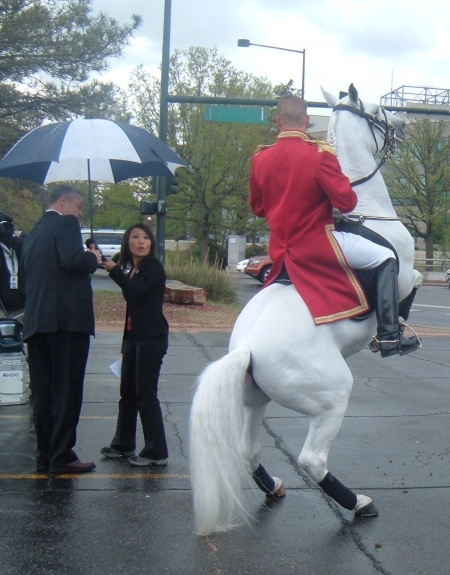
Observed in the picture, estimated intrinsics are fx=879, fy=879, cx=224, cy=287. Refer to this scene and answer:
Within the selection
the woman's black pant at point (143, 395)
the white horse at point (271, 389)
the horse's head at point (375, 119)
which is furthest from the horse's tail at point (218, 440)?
the horse's head at point (375, 119)

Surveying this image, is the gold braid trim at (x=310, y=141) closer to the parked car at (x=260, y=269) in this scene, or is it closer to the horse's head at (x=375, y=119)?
the horse's head at (x=375, y=119)

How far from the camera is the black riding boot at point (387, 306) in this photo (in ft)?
15.9

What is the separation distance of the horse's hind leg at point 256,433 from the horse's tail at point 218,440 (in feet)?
0.93

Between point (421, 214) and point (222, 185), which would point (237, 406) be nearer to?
point (222, 185)

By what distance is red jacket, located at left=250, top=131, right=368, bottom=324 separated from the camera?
474cm

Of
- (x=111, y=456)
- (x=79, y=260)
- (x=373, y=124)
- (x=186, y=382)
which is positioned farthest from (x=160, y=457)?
(x=186, y=382)

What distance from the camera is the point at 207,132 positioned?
36.5 metres

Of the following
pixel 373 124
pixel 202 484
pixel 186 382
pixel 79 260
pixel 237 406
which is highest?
pixel 373 124

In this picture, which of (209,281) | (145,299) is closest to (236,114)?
(209,281)

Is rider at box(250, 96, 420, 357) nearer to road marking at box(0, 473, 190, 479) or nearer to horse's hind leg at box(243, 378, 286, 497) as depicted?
horse's hind leg at box(243, 378, 286, 497)

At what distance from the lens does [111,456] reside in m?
6.46

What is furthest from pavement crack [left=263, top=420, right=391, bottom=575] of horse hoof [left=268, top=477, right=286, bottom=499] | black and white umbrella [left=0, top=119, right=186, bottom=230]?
black and white umbrella [left=0, top=119, right=186, bottom=230]

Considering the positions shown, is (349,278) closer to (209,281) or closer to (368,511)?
(368,511)

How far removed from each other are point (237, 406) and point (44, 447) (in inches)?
81.2
